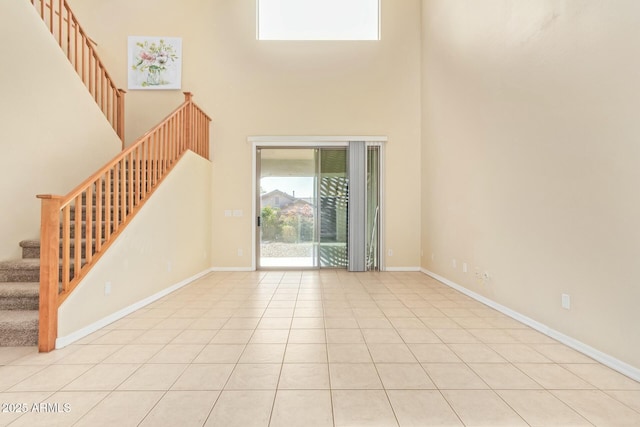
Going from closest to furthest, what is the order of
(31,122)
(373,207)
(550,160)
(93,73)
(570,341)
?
(570,341) → (550,160) → (31,122) → (93,73) → (373,207)

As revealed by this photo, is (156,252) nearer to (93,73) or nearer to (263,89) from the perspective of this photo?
(93,73)

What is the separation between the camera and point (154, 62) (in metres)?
5.74

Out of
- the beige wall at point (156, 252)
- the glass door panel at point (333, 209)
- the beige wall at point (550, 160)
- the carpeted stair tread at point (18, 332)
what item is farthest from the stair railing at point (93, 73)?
the beige wall at point (550, 160)

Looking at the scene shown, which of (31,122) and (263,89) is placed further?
(263,89)

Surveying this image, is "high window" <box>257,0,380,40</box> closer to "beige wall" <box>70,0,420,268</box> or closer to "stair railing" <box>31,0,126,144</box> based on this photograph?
"beige wall" <box>70,0,420,268</box>

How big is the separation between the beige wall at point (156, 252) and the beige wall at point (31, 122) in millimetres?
1146

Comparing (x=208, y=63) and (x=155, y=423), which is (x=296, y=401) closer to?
(x=155, y=423)

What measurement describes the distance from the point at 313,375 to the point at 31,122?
13.1 feet

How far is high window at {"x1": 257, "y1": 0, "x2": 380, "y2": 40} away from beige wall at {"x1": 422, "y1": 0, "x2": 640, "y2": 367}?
1.88 metres

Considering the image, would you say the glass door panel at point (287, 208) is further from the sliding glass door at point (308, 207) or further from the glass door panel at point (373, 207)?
the glass door panel at point (373, 207)

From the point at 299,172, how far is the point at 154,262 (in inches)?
123

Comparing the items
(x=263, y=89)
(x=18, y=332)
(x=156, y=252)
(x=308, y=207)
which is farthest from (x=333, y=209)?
(x=18, y=332)

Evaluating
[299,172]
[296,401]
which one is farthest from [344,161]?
[296,401]

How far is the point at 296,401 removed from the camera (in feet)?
5.79
